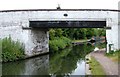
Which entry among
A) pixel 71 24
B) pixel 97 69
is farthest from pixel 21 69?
pixel 71 24

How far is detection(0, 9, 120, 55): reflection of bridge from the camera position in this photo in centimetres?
3150

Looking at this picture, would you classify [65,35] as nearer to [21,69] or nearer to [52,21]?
[52,21]

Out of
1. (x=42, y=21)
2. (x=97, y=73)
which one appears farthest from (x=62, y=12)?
(x=97, y=73)

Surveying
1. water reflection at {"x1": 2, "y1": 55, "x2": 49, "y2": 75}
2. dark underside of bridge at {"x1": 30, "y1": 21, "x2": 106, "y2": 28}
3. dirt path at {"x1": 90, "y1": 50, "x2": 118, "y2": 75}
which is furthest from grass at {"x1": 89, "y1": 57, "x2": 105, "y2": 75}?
dark underside of bridge at {"x1": 30, "y1": 21, "x2": 106, "y2": 28}

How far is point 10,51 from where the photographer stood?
96.6ft

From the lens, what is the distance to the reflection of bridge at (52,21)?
3150 centimetres

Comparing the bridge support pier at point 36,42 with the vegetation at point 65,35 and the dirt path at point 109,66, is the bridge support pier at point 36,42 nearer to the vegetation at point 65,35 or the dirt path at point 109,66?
the vegetation at point 65,35

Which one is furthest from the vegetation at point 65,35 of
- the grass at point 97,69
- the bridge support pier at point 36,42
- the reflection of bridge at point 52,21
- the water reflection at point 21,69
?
the grass at point 97,69

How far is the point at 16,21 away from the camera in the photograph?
33.5 metres

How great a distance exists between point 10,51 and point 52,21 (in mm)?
5618

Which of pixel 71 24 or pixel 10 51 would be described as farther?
pixel 71 24

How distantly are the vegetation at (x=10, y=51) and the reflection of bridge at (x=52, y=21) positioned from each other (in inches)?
74.7

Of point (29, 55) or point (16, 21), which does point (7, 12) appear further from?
point (29, 55)

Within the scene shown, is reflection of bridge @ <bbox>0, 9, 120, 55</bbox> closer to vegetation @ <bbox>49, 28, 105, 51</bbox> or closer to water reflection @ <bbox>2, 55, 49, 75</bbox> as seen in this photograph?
water reflection @ <bbox>2, 55, 49, 75</bbox>
